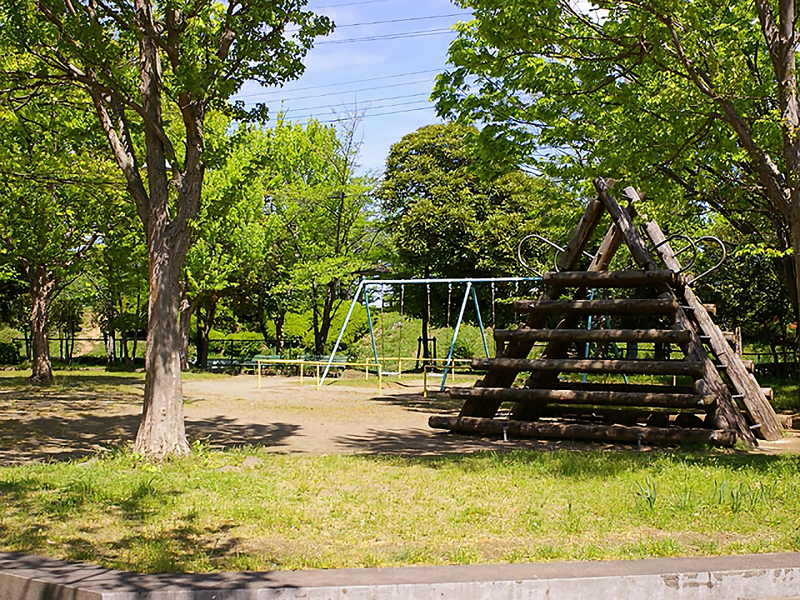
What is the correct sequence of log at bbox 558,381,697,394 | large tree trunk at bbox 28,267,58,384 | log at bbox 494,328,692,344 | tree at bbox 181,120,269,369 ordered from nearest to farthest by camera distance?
1. log at bbox 494,328,692,344
2. log at bbox 558,381,697,394
3. large tree trunk at bbox 28,267,58,384
4. tree at bbox 181,120,269,369

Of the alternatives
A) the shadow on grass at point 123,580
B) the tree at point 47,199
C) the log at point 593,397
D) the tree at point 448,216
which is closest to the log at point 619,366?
the log at point 593,397

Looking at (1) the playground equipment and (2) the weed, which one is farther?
(1) the playground equipment

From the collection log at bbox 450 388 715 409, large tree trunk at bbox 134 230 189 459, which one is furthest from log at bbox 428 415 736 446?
large tree trunk at bbox 134 230 189 459

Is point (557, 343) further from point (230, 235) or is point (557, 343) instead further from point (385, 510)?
point (230, 235)

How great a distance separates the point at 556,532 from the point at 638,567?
41.8 inches

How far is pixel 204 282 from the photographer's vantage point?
27.8m

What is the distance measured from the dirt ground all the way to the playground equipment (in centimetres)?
51

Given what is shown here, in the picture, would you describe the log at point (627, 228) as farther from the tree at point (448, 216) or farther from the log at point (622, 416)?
the tree at point (448, 216)

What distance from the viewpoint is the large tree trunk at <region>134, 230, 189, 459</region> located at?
29.3 feet

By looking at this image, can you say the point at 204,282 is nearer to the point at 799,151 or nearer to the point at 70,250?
the point at 70,250

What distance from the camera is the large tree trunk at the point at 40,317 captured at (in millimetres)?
22359

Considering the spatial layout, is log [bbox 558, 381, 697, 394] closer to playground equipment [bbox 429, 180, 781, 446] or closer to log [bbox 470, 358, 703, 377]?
playground equipment [bbox 429, 180, 781, 446]

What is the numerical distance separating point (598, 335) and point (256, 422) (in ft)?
19.6

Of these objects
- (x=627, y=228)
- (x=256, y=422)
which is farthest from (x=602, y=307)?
(x=256, y=422)
